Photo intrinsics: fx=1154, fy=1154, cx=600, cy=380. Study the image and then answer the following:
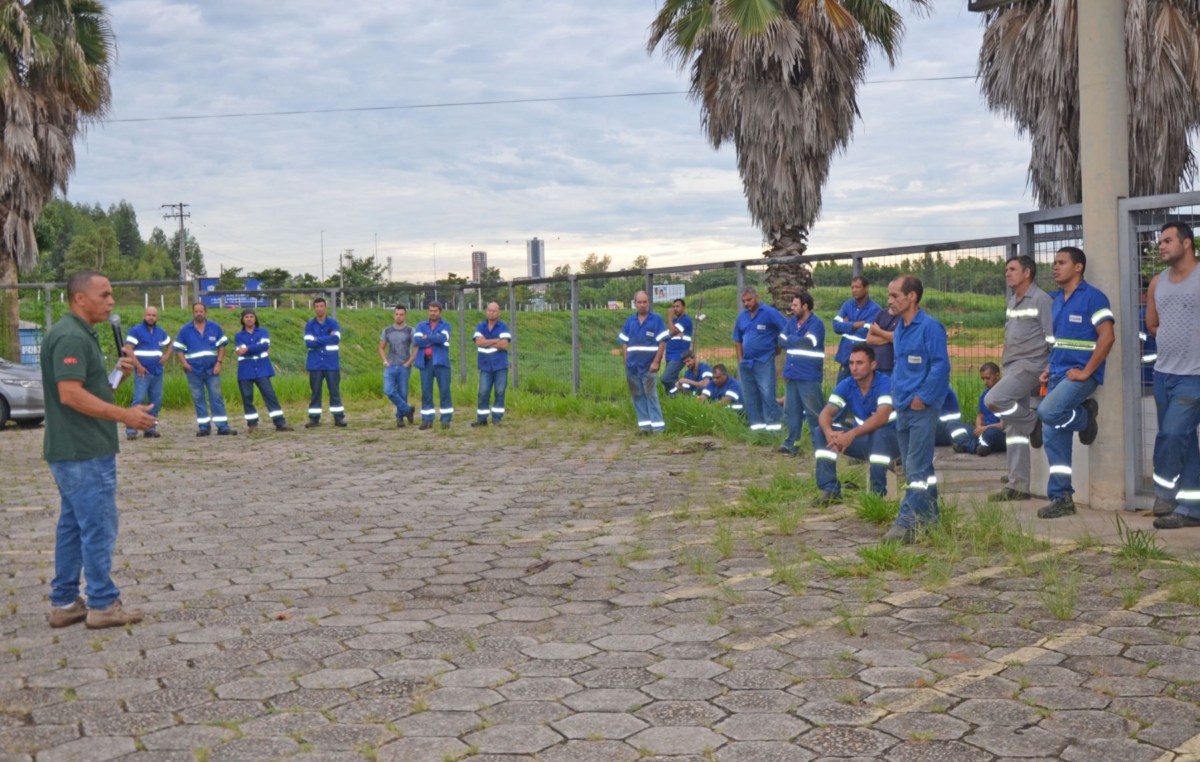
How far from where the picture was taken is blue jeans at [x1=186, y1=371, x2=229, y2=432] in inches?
649

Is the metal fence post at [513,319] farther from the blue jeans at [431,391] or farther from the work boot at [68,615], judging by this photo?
the work boot at [68,615]

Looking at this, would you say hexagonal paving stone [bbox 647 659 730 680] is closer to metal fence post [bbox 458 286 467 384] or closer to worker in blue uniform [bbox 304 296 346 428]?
worker in blue uniform [bbox 304 296 346 428]

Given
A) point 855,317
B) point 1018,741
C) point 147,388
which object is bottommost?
point 1018,741

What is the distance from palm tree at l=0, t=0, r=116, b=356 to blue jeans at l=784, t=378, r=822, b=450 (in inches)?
654

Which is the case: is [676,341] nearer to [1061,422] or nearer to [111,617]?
[1061,422]

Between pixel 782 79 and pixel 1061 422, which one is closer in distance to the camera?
pixel 1061 422

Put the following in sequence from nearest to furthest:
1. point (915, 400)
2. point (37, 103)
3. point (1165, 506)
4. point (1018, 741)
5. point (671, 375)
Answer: point (1018, 741) → point (915, 400) → point (1165, 506) → point (671, 375) → point (37, 103)

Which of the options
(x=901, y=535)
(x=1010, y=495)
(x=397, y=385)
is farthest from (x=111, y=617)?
(x=397, y=385)

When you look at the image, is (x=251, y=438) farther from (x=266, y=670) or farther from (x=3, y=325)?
(x=266, y=670)

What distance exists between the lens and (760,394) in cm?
1370

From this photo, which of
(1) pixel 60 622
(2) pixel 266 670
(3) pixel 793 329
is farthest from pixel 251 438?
(2) pixel 266 670

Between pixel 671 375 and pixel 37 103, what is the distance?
46.9 ft

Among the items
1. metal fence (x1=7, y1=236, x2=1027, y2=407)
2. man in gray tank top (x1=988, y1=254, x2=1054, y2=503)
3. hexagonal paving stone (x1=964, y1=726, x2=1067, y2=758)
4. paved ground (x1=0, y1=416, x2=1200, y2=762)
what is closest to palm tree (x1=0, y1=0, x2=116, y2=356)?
metal fence (x1=7, y1=236, x2=1027, y2=407)

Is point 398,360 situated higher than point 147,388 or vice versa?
point 398,360
